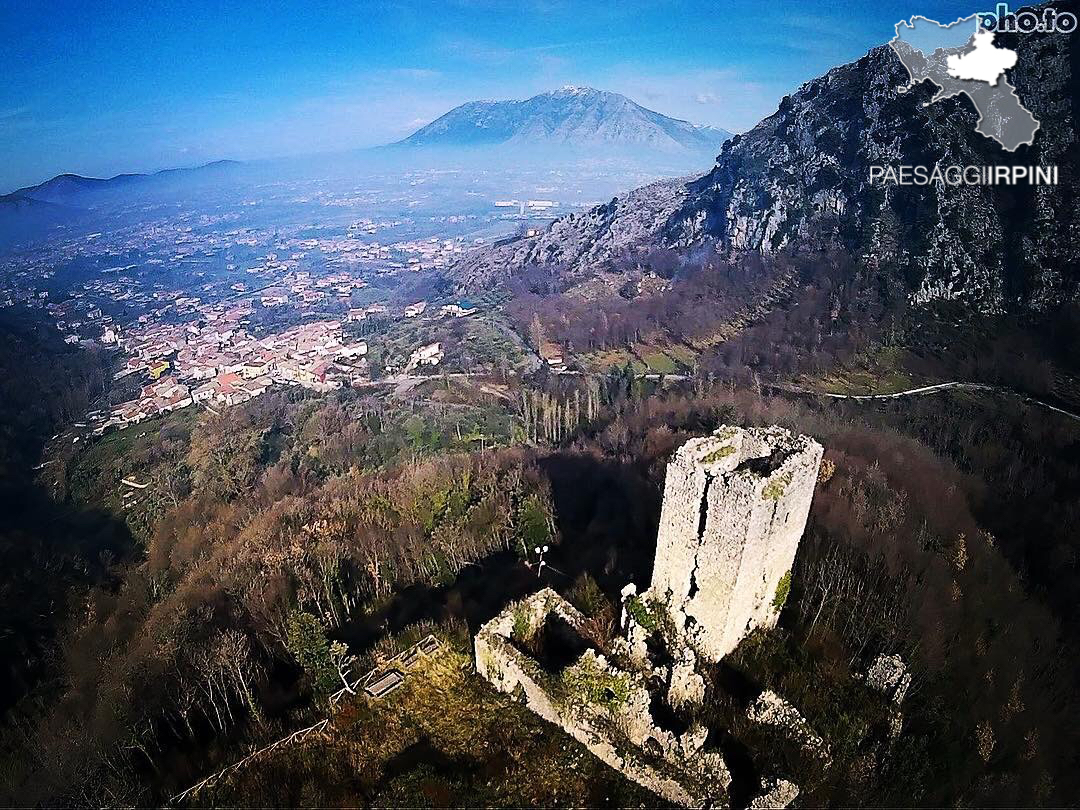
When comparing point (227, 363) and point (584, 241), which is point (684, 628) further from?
point (584, 241)

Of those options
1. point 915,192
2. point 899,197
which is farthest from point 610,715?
point 899,197

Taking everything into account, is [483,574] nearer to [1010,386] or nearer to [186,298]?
[1010,386]

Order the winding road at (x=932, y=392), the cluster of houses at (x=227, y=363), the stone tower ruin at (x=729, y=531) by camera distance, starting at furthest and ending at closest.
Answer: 1. the cluster of houses at (x=227, y=363)
2. the winding road at (x=932, y=392)
3. the stone tower ruin at (x=729, y=531)

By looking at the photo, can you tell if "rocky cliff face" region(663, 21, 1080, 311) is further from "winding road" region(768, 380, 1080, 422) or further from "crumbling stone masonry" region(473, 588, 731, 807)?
"crumbling stone masonry" region(473, 588, 731, 807)

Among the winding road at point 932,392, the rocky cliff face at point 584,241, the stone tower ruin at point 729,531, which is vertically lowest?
the winding road at point 932,392

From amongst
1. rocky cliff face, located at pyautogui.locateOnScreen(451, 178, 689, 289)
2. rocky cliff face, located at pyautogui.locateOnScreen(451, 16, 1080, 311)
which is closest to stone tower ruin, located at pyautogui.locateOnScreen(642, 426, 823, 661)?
rocky cliff face, located at pyautogui.locateOnScreen(451, 16, 1080, 311)

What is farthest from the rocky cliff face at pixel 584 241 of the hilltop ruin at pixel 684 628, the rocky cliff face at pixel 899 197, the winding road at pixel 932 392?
the hilltop ruin at pixel 684 628

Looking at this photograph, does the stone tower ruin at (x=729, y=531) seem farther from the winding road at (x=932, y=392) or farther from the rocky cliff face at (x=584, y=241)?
the rocky cliff face at (x=584, y=241)
